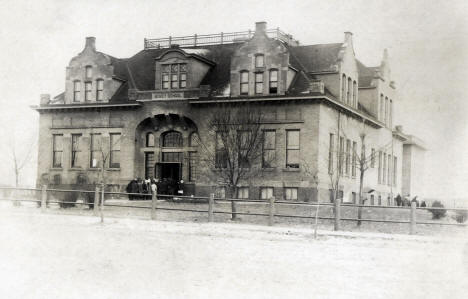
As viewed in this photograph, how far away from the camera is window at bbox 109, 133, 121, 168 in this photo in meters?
39.8

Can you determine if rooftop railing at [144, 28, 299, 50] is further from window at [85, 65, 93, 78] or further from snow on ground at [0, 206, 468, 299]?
snow on ground at [0, 206, 468, 299]

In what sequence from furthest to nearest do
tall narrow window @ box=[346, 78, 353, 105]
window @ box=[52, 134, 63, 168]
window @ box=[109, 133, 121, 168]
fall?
window @ box=[52, 134, 63, 168] < window @ box=[109, 133, 121, 168] < tall narrow window @ box=[346, 78, 353, 105]

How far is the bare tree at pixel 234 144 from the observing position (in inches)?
1112

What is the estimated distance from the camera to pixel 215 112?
35.0 metres

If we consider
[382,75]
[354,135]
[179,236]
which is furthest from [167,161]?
Answer: [179,236]

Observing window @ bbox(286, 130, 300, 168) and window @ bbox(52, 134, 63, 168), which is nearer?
window @ bbox(286, 130, 300, 168)

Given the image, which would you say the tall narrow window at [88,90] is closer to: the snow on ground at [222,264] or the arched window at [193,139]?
the arched window at [193,139]

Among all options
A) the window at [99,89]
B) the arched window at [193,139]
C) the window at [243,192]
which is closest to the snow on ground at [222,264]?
the window at [243,192]

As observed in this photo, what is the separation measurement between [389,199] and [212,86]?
52.5 ft

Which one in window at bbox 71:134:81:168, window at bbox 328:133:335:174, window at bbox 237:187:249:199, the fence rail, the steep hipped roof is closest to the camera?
the fence rail

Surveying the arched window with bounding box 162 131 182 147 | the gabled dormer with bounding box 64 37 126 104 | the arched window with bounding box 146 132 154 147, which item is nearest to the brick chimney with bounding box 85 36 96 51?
the gabled dormer with bounding box 64 37 126 104

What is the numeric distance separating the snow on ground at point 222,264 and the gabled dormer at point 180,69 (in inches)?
736

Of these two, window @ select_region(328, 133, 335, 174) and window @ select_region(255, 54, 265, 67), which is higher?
window @ select_region(255, 54, 265, 67)

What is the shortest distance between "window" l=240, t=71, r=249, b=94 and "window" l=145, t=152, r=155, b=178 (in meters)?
7.77
